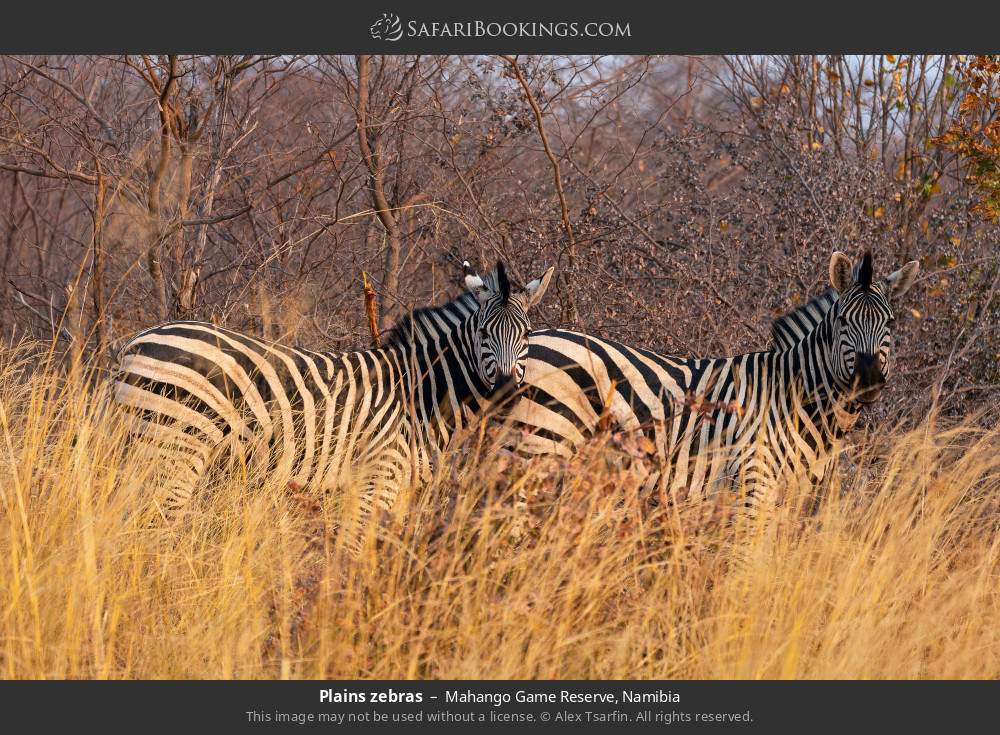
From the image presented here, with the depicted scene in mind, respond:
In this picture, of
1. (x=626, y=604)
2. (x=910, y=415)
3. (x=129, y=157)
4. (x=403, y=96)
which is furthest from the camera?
(x=403, y=96)

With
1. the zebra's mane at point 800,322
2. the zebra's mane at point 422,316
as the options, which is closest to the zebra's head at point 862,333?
the zebra's mane at point 800,322

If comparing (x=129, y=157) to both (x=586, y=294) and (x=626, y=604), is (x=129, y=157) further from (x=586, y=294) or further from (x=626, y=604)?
(x=626, y=604)

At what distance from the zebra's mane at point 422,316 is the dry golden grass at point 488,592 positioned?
1.26 m

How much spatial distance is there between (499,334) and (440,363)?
0.41 metres

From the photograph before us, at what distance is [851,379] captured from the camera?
14.3 feet

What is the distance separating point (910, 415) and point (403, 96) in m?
4.08

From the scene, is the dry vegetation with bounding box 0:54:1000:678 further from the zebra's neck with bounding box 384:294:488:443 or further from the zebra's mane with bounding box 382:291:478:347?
the zebra's mane with bounding box 382:291:478:347

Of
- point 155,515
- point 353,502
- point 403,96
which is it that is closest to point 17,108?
point 403,96

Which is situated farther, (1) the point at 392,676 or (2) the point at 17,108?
(2) the point at 17,108

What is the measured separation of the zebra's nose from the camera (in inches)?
168

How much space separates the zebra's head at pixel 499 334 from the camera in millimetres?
4473

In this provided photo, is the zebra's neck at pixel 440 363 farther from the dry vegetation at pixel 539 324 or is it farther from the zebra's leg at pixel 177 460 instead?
the zebra's leg at pixel 177 460

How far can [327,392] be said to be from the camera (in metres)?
4.58

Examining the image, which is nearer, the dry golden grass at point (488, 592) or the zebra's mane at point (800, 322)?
the dry golden grass at point (488, 592)
